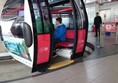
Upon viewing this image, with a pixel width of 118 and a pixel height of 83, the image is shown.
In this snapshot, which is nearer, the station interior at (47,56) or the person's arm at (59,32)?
the station interior at (47,56)

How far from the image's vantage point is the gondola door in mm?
3934

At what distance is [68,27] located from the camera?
6957 mm

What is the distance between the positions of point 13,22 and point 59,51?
2024 mm

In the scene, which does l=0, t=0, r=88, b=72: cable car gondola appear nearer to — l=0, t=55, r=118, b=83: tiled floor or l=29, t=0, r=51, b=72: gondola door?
l=29, t=0, r=51, b=72: gondola door

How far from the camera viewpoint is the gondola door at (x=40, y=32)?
3934mm

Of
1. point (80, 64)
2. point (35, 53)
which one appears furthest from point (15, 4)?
point (80, 64)

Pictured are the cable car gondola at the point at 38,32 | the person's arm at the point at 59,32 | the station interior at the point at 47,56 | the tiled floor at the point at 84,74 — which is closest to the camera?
the tiled floor at the point at 84,74

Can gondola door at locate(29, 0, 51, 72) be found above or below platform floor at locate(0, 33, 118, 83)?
above

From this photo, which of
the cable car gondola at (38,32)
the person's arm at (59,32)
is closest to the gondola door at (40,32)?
the cable car gondola at (38,32)

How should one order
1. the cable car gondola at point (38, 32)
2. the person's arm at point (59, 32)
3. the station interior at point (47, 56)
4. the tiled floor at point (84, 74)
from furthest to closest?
1. the person's arm at point (59, 32)
2. the cable car gondola at point (38, 32)
3. the station interior at point (47, 56)
4. the tiled floor at point (84, 74)

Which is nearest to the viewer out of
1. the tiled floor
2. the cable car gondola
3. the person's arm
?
the tiled floor

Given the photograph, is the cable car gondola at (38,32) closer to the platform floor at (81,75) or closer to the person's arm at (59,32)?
the platform floor at (81,75)

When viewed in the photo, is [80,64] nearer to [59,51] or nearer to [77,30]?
[77,30]

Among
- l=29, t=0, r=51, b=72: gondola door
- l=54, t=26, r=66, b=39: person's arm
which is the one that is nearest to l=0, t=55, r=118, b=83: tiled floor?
l=29, t=0, r=51, b=72: gondola door
